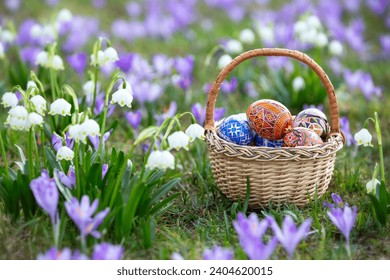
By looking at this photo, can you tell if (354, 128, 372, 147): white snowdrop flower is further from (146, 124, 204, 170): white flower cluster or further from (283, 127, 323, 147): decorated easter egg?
(146, 124, 204, 170): white flower cluster

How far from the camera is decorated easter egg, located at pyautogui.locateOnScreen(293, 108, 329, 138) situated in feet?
9.71

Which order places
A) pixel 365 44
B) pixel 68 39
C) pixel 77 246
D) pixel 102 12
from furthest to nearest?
pixel 102 12, pixel 365 44, pixel 68 39, pixel 77 246

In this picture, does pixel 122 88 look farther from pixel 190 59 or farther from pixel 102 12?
pixel 102 12

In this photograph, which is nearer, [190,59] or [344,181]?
[344,181]

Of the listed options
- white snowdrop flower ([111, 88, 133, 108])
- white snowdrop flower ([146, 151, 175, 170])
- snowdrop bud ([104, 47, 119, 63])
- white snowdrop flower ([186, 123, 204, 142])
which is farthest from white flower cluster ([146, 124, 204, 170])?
snowdrop bud ([104, 47, 119, 63])

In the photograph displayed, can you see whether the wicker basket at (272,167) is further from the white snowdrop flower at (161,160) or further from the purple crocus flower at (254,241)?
the white snowdrop flower at (161,160)

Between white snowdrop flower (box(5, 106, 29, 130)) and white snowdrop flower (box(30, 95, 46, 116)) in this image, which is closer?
white snowdrop flower (box(5, 106, 29, 130))

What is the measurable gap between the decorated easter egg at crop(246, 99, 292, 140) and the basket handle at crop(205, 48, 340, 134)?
0.68 ft

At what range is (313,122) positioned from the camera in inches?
117

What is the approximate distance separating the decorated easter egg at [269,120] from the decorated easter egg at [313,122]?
0.09m

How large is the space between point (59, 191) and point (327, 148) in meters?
1.25

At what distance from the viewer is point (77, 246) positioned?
7.79ft

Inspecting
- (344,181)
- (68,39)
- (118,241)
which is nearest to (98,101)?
(118,241)

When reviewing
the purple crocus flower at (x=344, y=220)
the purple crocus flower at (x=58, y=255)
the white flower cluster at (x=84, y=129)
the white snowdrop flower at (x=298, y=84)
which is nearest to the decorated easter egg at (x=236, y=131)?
the purple crocus flower at (x=344, y=220)
